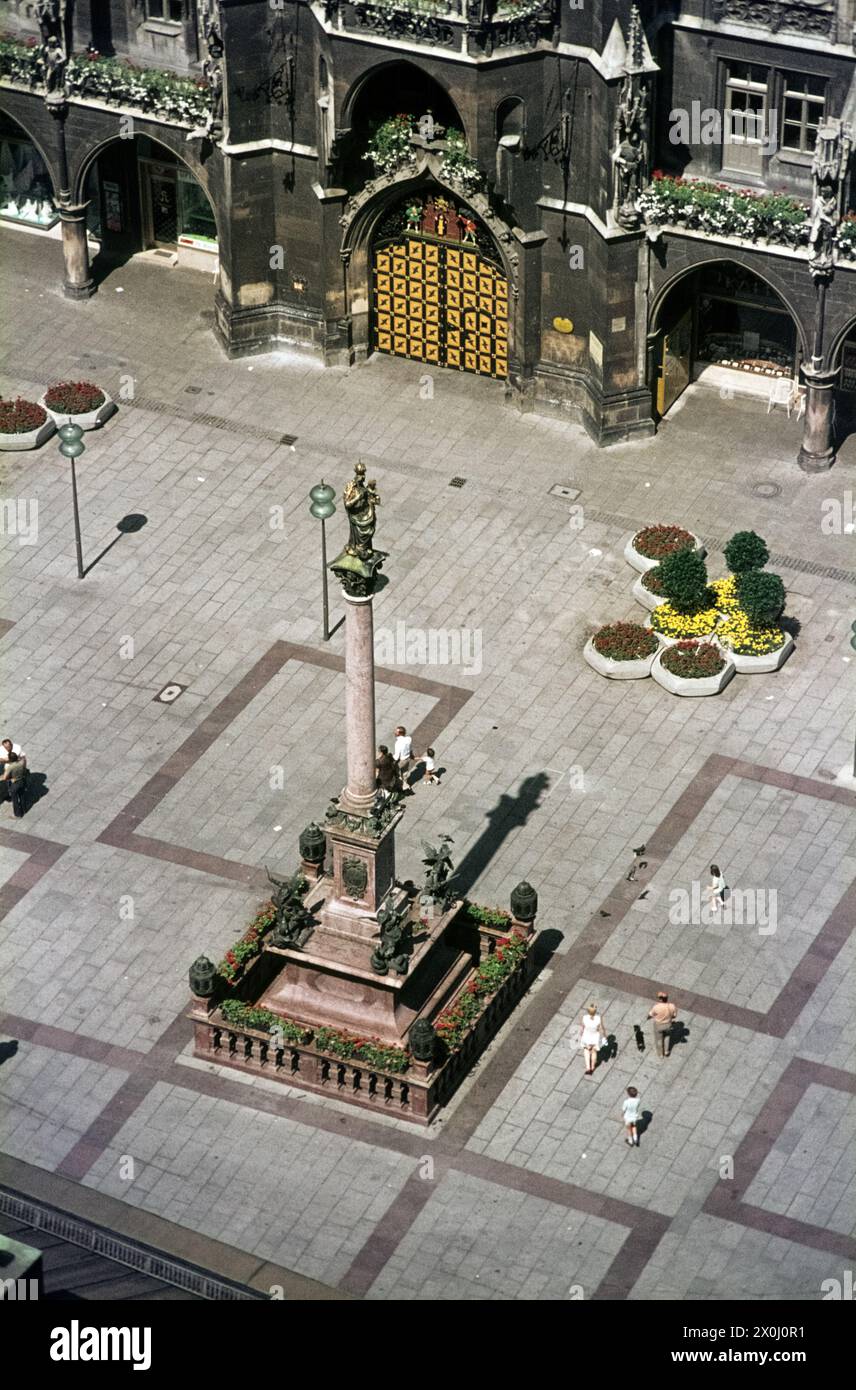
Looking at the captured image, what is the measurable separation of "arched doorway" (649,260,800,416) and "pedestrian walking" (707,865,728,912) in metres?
20.8

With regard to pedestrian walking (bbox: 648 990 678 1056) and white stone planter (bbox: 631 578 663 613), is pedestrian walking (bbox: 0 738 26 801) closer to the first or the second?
white stone planter (bbox: 631 578 663 613)

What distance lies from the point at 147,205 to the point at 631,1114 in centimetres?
4182

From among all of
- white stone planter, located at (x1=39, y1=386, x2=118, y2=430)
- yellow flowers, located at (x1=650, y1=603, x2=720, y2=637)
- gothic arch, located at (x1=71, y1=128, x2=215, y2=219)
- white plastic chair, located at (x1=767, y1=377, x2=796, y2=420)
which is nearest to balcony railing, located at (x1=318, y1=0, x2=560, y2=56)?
gothic arch, located at (x1=71, y1=128, x2=215, y2=219)

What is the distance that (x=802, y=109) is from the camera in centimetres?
9106

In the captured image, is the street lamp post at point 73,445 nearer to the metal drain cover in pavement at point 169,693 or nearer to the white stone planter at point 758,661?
the metal drain cover in pavement at point 169,693

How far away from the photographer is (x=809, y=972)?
257ft

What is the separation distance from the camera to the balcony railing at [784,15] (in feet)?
291

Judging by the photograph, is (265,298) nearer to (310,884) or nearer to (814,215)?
(814,215)

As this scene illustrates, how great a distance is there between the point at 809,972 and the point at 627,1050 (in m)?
5.02

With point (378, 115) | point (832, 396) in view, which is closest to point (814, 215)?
point (832, 396)

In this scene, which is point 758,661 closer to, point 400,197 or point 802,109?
point 802,109

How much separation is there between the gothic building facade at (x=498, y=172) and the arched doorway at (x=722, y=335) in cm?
9

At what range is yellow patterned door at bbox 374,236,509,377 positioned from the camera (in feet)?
319

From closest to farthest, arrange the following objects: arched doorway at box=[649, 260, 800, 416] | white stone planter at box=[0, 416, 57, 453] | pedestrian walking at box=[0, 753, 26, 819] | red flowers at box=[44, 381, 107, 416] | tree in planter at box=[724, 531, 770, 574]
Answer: pedestrian walking at box=[0, 753, 26, 819]
tree in planter at box=[724, 531, 770, 574]
white stone planter at box=[0, 416, 57, 453]
arched doorway at box=[649, 260, 800, 416]
red flowers at box=[44, 381, 107, 416]
